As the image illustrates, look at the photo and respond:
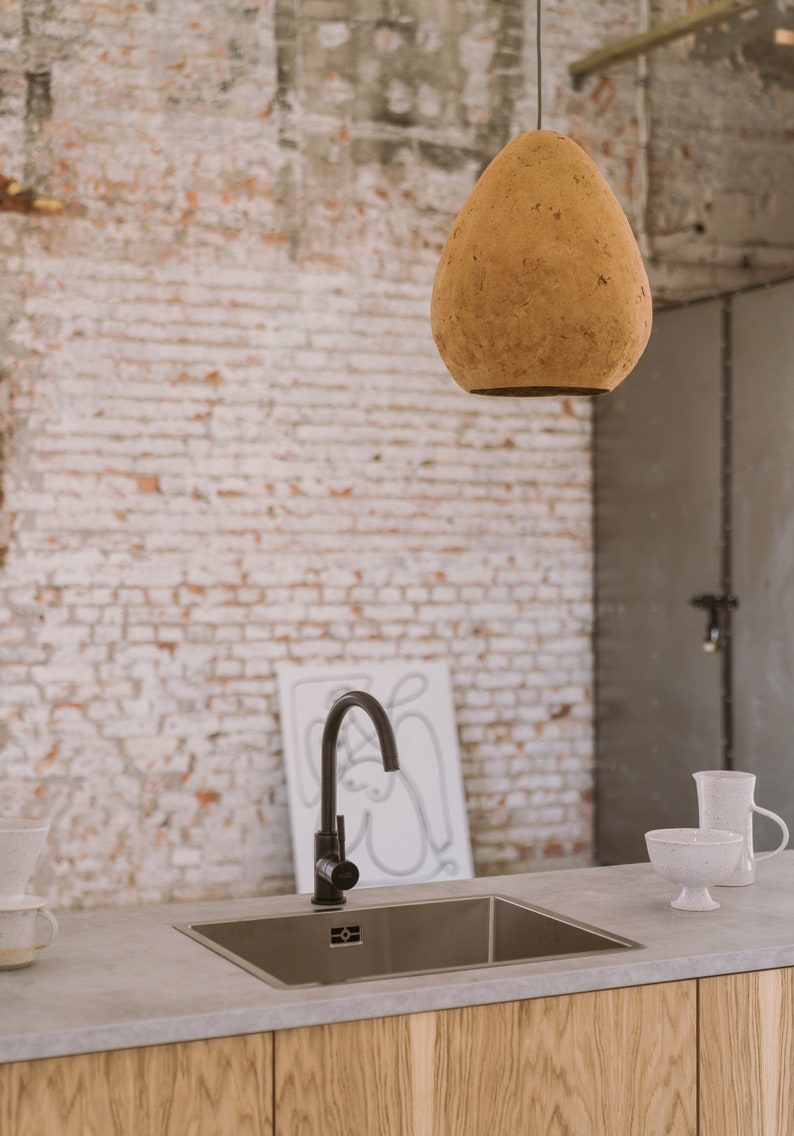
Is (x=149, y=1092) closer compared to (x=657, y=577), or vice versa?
(x=149, y=1092)

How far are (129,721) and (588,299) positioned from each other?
3250 millimetres

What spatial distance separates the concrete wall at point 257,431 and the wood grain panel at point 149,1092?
307 centimetres

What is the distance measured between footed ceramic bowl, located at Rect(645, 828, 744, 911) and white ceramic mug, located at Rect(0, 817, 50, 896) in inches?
41.7

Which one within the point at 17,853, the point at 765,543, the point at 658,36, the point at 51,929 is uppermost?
the point at 658,36

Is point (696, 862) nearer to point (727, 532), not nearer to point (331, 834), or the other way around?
point (331, 834)

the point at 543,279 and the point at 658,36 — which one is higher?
the point at 658,36

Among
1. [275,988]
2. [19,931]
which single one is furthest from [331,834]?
[19,931]

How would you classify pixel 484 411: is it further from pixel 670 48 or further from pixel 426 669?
pixel 670 48

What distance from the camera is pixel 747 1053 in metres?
2.18

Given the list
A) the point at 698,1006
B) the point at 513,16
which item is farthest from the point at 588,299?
the point at 513,16

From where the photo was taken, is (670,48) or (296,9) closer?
(296,9)

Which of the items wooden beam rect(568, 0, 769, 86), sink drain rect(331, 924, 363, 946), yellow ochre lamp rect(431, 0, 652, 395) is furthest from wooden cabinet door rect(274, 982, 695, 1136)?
wooden beam rect(568, 0, 769, 86)

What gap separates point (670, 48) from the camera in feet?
18.5

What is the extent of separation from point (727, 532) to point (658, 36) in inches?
78.1
